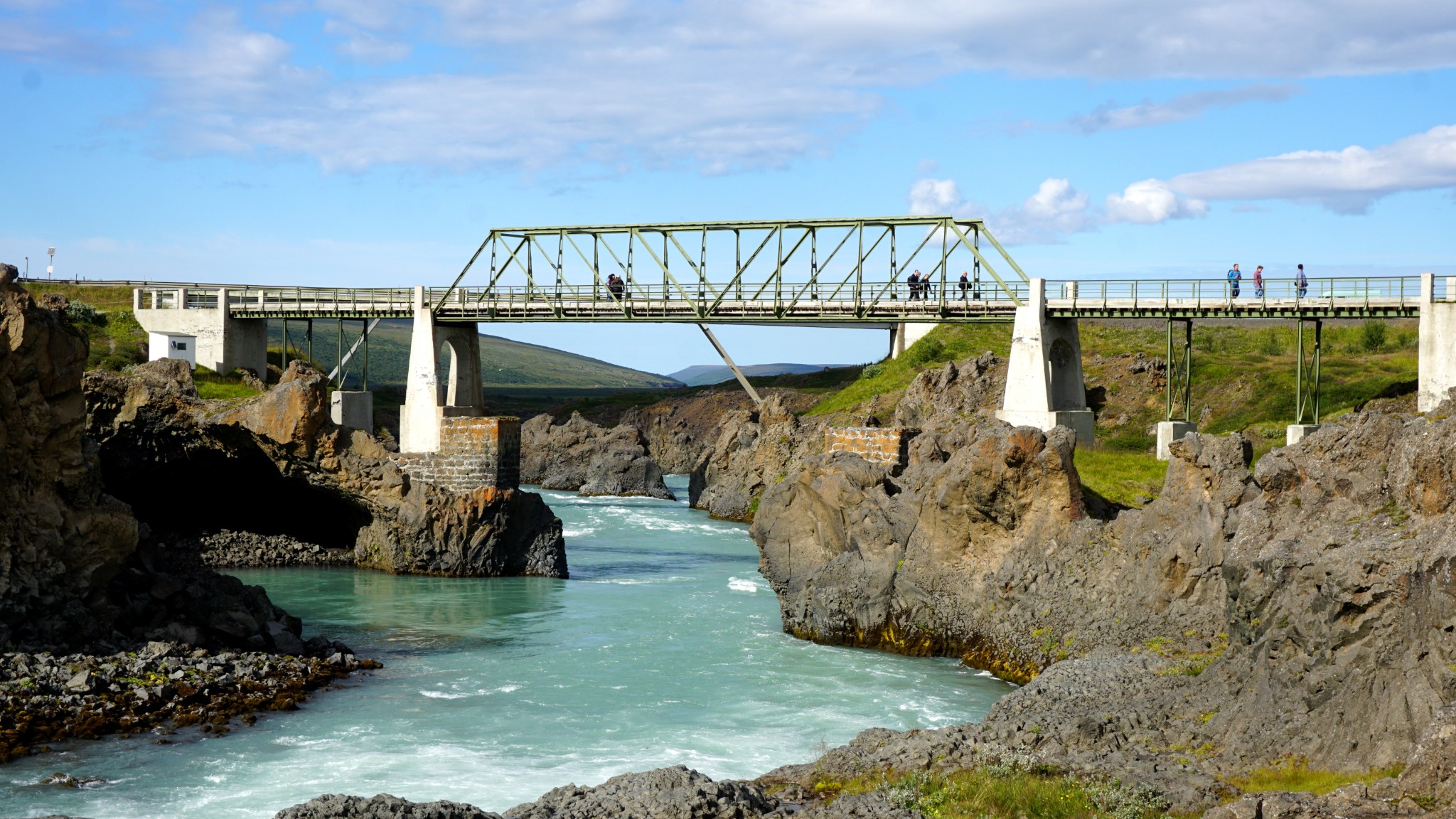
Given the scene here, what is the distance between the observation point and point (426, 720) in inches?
1027

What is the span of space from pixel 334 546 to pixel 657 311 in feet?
83.3

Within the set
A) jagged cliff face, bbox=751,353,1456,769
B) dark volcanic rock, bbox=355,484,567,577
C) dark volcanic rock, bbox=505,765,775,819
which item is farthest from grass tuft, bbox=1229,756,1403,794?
dark volcanic rock, bbox=355,484,567,577

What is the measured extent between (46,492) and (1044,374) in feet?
137

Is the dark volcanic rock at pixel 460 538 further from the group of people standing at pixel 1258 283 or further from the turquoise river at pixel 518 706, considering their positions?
the group of people standing at pixel 1258 283

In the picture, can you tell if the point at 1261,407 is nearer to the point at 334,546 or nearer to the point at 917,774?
the point at 334,546

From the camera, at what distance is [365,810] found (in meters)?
14.6

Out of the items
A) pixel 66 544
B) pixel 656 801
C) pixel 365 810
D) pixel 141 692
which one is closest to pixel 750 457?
pixel 66 544

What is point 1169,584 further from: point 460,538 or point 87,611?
point 460,538

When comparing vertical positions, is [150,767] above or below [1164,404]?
below

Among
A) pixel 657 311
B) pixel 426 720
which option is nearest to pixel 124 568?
pixel 426 720

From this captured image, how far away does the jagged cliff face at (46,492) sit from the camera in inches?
1069

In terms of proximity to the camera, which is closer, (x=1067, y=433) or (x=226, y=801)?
(x=226, y=801)

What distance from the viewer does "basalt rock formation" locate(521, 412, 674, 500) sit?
274 ft

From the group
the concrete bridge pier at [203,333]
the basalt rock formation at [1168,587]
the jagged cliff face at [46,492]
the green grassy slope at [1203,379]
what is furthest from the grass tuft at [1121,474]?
the concrete bridge pier at [203,333]
